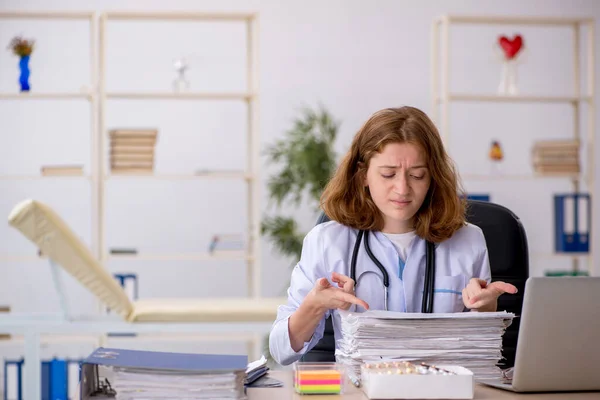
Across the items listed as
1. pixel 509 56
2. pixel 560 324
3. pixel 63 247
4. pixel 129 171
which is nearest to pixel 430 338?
pixel 560 324

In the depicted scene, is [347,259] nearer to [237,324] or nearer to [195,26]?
[237,324]

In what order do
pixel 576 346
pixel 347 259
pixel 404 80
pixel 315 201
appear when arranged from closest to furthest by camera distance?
1. pixel 576 346
2. pixel 347 259
3. pixel 315 201
4. pixel 404 80

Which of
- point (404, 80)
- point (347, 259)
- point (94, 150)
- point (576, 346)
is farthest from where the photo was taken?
point (404, 80)

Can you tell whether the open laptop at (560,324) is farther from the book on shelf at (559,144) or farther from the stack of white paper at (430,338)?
the book on shelf at (559,144)

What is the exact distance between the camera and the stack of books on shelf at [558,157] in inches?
192

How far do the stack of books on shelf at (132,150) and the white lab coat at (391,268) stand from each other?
2.81 m

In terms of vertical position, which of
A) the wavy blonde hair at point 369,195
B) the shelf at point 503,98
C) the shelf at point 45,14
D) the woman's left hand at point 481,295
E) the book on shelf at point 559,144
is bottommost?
the woman's left hand at point 481,295

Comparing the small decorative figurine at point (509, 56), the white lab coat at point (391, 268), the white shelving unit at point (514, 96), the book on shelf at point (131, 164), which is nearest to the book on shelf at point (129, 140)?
the book on shelf at point (131, 164)

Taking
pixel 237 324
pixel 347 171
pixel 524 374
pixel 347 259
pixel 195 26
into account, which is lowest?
pixel 237 324

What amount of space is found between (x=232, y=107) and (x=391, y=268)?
3678 millimetres

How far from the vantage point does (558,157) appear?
490cm

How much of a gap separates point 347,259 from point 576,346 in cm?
72

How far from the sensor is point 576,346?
134cm

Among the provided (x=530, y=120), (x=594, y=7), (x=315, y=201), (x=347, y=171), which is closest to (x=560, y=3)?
(x=594, y=7)
